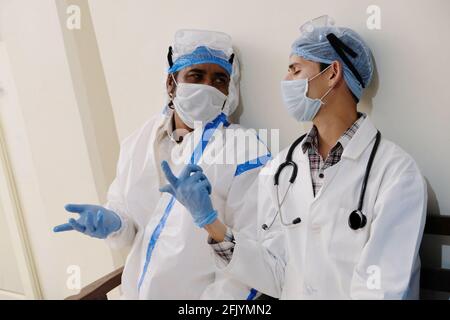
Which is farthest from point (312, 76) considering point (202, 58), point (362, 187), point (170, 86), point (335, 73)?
point (170, 86)

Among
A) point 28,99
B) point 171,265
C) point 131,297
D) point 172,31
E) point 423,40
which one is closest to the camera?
point 423,40

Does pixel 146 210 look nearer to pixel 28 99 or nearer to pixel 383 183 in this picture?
pixel 383 183

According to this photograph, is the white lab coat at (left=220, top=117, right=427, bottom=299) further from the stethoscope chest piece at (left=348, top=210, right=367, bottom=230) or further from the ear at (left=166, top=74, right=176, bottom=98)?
the ear at (left=166, top=74, right=176, bottom=98)

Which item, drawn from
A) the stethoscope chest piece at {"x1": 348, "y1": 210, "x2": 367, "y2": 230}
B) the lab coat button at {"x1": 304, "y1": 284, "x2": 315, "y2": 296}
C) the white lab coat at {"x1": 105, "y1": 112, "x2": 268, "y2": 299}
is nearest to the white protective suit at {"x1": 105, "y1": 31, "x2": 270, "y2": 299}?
the white lab coat at {"x1": 105, "y1": 112, "x2": 268, "y2": 299}

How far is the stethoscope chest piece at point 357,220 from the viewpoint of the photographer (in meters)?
1.06

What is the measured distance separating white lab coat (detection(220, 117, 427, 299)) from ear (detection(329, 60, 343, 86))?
0.50 feet

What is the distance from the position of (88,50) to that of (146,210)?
1.04 m

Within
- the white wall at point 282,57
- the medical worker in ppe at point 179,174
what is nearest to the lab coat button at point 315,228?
the medical worker in ppe at point 179,174

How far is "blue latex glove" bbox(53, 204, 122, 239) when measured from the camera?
1.37 meters

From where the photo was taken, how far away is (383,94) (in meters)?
1.28

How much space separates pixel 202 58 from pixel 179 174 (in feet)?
1.51

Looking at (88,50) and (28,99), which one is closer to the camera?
(88,50)

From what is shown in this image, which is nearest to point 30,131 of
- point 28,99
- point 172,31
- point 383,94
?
point 28,99

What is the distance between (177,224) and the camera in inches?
55.4
